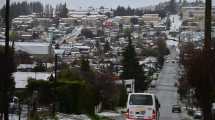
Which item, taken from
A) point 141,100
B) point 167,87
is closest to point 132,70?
point 167,87

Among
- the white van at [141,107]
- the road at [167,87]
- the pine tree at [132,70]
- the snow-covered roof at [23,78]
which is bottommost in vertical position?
the road at [167,87]

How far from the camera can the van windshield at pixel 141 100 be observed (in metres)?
31.0

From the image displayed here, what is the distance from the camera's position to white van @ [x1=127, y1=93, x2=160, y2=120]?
3083 centimetres

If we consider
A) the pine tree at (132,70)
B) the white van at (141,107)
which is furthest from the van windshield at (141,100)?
the pine tree at (132,70)

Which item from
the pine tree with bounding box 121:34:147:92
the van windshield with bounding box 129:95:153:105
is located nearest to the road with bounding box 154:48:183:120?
the pine tree with bounding box 121:34:147:92

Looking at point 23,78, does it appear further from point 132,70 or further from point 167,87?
point 167,87

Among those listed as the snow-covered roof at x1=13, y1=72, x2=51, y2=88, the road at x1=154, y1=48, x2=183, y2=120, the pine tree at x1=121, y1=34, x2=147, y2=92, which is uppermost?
the snow-covered roof at x1=13, y1=72, x2=51, y2=88

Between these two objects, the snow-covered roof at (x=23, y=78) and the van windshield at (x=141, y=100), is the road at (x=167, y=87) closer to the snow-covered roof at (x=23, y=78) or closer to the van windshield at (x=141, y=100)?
the snow-covered roof at (x=23, y=78)

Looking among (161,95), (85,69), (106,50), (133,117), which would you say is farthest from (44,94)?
(106,50)

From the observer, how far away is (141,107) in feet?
101

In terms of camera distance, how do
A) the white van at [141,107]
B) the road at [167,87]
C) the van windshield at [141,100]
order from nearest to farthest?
the white van at [141,107] < the van windshield at [141,100] < the road at [167,87]

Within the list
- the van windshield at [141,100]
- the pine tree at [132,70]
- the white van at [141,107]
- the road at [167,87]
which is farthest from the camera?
the road at [167,87]

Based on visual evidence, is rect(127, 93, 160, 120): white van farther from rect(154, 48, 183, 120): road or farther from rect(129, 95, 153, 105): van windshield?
rect(154, 48, 183, 120): road

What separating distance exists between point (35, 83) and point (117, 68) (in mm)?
89187
